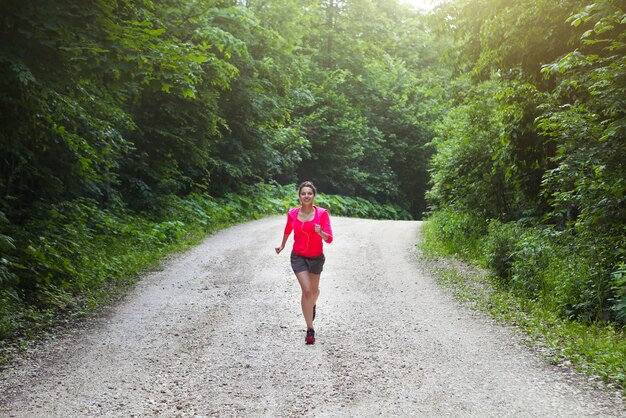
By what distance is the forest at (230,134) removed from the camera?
24.6 feet

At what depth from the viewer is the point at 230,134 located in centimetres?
2380

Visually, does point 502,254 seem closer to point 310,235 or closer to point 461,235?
point 461,235

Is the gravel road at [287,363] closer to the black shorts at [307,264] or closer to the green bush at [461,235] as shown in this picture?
the black shorts at [307,264]

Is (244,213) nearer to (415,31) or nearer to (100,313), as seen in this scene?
(100,313)

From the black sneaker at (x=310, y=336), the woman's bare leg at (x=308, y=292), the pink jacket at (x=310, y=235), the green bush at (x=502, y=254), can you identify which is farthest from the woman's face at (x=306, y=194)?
the green bush at (x=502, y=254)

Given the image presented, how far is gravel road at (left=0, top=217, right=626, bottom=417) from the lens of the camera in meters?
4.91

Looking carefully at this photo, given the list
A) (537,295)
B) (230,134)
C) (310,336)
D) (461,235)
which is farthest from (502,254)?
(230,134)

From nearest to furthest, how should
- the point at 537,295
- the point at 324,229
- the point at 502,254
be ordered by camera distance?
the point at 324,229 < the point at 537,295 < the point at 502,254

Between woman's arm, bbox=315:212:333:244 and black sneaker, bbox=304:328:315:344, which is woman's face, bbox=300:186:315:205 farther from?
black sneaker, bbox=304:328:315:344

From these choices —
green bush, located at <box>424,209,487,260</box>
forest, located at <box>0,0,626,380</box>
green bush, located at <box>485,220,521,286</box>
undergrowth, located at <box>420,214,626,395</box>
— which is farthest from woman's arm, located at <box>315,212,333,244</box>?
green bush, located at <box>424,209,487,260</box>

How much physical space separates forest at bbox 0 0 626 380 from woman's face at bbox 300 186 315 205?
9.00ft

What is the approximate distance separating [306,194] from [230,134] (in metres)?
17.6

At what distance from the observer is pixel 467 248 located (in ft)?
45.4

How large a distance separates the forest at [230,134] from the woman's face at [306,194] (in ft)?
9.00
